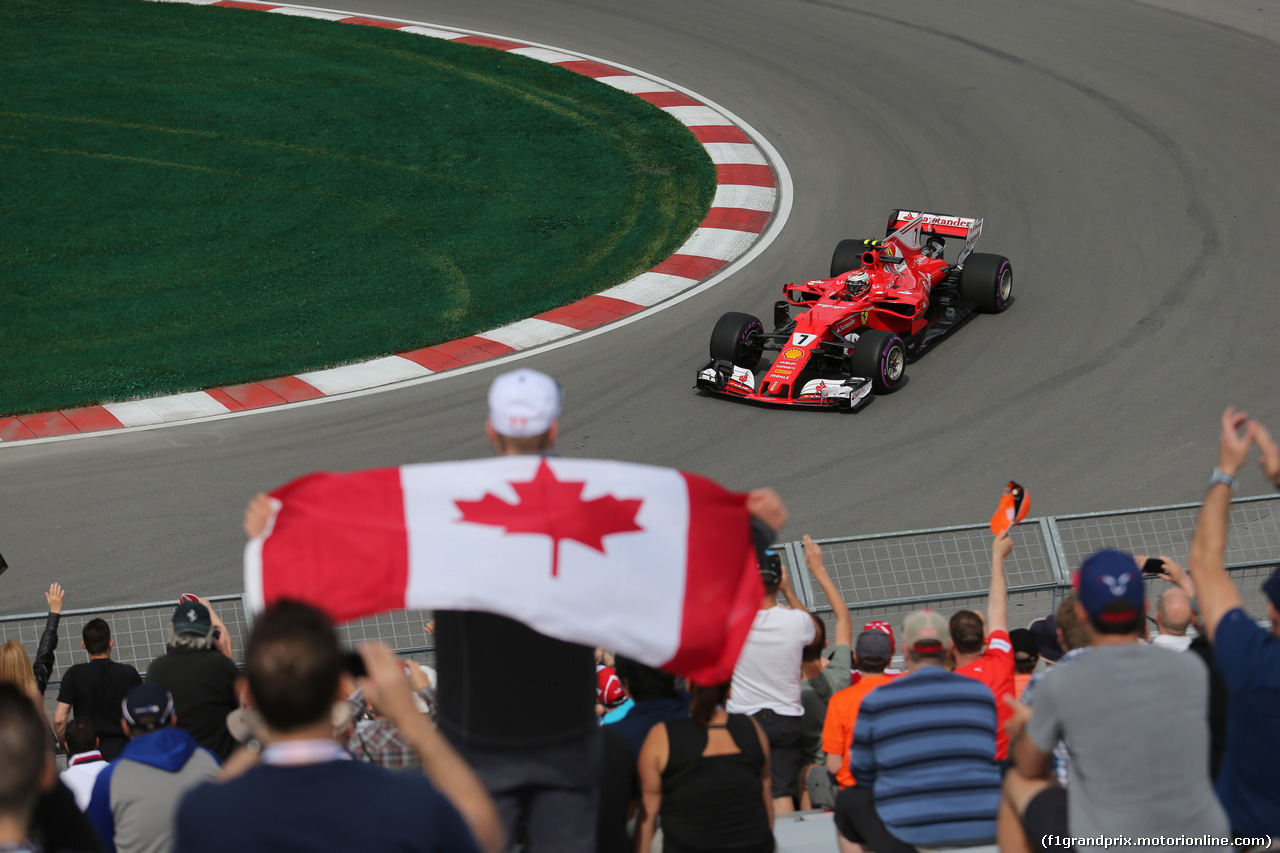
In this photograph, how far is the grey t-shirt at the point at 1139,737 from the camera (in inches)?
131

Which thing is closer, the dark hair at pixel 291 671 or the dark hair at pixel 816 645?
the dark hair at pixel 291 671

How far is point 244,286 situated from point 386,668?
1410 cm

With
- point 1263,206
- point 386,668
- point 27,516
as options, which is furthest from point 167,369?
point 1263,206

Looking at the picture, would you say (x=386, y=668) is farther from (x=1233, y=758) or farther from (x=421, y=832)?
(x=1233, y=758)

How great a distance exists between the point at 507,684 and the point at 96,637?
13.7ft

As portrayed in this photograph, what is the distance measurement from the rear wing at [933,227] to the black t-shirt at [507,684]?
36.4 ft

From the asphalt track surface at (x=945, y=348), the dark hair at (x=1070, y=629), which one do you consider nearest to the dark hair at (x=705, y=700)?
the dark hair at (x=1070, y=629)

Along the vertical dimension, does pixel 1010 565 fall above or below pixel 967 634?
below

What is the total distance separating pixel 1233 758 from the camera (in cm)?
368

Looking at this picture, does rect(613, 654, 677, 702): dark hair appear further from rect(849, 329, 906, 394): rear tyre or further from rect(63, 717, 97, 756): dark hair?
rect(849, 329, 906, 394): rear tyre

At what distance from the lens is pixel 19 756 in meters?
2.68

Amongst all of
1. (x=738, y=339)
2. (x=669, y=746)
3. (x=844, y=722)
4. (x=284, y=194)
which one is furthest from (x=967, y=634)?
(x=284, y=194)

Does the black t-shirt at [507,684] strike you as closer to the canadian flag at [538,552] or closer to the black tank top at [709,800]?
the canadian flag at [538,552]

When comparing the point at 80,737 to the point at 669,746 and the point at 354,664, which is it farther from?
the point at 354,664
